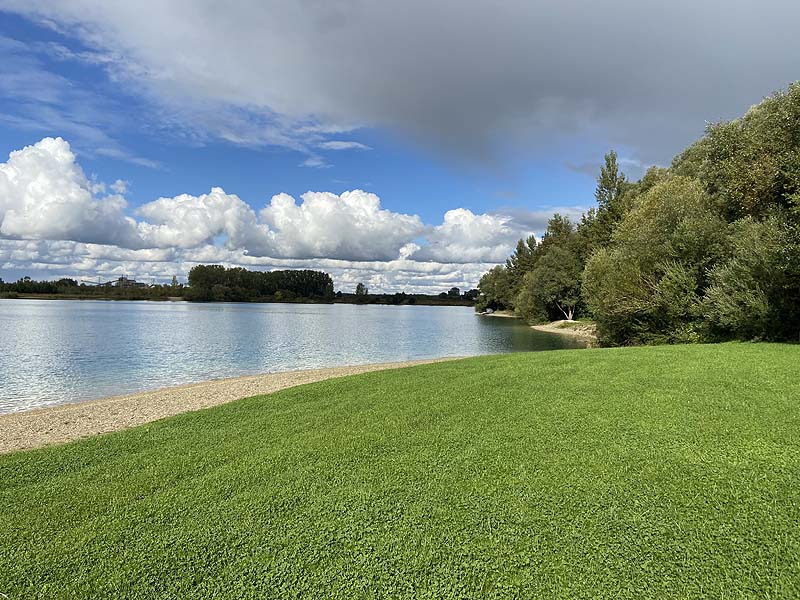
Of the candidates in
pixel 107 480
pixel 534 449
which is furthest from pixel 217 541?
pixel 534 449

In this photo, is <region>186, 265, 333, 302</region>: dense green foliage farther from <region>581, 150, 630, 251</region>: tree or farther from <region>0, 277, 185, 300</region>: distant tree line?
<region>581, 150, 630, 251</region>: tree

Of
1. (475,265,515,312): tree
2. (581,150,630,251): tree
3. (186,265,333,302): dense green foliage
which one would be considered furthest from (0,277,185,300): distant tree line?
(581,150,630,251): tree

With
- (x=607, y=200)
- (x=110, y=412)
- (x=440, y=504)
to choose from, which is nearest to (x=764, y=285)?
(x=440, y=504)

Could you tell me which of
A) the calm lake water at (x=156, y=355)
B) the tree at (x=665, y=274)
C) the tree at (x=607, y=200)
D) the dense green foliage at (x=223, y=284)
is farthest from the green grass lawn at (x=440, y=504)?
the dense green foliage at (x=223, y=284)

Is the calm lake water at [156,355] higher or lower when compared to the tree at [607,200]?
lower

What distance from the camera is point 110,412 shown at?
48.5ft

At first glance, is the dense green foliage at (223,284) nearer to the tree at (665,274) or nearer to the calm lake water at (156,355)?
the calm lake water at (156,355)

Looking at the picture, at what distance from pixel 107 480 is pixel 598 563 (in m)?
6.40

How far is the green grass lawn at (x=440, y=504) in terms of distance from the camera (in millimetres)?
4254

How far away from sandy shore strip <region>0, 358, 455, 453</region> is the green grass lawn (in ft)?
12.4

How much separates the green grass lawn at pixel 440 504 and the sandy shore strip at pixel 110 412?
378cm

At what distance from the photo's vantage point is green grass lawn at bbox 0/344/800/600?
425cm

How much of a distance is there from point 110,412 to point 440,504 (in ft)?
43.8

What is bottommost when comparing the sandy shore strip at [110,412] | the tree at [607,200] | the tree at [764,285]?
the sandy shore strip at [110,412]
